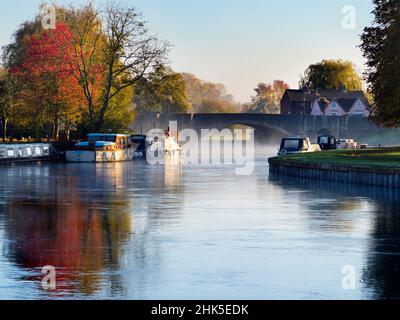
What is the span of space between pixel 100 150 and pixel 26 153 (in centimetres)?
589

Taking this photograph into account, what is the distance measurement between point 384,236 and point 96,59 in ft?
248

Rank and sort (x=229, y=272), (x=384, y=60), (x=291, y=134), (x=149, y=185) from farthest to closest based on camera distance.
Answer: (x=291, y=134) < (x=384, y=60) < (x=149, y=185) < (x=229, y=272)

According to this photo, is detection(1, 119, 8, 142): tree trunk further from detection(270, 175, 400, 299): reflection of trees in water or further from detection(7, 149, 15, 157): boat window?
detection(270, 175, 400, 299): reflection of trees in water

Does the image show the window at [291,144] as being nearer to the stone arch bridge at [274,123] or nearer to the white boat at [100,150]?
the white boat at [100,150]

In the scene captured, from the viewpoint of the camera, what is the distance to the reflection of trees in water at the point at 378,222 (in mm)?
21609

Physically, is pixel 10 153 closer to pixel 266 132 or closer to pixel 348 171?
pixel 348 171

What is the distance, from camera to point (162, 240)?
28391 mm

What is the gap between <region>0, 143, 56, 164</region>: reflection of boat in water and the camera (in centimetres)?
8106

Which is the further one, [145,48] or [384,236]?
[145,48]

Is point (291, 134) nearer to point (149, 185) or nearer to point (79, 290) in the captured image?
point (149, 185)

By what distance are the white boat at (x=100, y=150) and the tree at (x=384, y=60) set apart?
22.2m

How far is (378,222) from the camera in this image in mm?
34250

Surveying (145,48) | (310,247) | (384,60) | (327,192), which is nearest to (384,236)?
(310,247)

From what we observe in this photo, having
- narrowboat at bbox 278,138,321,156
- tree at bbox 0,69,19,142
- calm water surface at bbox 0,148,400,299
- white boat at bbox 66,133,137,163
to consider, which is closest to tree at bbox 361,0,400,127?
narrowboat at bbox 278,138,321,156
